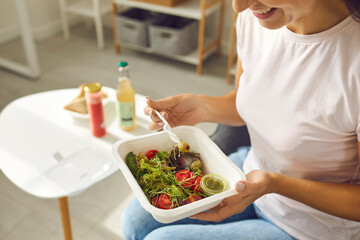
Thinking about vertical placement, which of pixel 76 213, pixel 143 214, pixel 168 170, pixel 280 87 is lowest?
pixel 76 213

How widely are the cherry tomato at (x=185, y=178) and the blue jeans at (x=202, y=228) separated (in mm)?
155

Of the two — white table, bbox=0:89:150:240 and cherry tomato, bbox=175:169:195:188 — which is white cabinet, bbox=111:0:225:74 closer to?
white table, bbox=0:89:150:240

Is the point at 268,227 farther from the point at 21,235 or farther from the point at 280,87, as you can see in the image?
the point at 21,235

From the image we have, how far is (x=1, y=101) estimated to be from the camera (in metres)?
2.30

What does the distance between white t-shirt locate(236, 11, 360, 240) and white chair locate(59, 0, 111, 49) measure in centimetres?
225

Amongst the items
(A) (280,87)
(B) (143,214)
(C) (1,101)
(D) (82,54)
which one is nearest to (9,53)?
(D) (82,54)

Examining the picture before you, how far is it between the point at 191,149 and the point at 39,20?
2.77 meters

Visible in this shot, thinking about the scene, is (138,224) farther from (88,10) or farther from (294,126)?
(88,10)

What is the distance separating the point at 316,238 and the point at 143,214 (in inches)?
17.6

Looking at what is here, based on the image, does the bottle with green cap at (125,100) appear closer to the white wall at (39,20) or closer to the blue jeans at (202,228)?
the blue jeans at (202,228)

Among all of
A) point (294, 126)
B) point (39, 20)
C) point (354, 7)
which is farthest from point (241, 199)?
point (39, 20)

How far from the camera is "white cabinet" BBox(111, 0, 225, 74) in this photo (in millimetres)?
2477

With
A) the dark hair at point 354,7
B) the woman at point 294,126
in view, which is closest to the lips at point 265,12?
the woman at point 294,126

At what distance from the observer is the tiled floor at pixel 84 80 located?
1.54 meters
